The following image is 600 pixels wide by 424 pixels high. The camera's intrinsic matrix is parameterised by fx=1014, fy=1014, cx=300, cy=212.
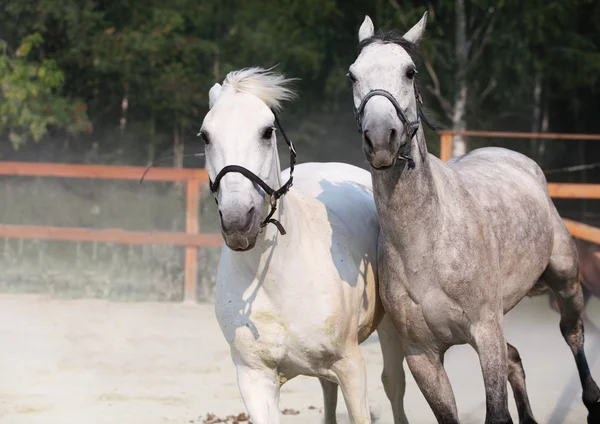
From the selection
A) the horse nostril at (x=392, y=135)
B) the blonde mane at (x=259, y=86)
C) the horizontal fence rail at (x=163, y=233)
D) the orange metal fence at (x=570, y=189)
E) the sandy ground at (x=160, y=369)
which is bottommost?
the sandy ground at (x=160, y=369)

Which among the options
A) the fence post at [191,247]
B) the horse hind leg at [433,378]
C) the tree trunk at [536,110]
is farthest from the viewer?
the tree trunk at [536,110]

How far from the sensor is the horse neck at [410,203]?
3.76 m

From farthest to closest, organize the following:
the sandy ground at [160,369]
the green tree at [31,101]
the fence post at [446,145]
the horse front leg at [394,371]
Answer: the green tree at [31,101] < the fence post at [446,145] < the sandy ground at [160,369] < the horse front leg at [394,371]

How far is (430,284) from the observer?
3.81 m

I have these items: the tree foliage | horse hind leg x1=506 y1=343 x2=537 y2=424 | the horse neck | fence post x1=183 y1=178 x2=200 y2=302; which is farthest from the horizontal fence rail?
the tree foliage

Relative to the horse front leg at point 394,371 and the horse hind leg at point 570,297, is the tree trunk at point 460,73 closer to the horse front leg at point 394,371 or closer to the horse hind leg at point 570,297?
the horse hind leg at point 570,297

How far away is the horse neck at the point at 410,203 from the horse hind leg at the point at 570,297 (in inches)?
53.9

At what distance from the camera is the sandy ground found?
569cm

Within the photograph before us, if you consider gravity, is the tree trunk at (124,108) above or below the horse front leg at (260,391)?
below

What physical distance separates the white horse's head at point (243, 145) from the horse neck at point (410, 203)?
Result: 420 mm

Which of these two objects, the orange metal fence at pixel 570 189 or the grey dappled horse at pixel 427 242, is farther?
the orange metal fence at pixel 570 189

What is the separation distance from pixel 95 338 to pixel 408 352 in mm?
4176

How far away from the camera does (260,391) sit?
3.74 m

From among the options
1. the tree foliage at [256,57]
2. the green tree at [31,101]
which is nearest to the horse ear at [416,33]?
the tree foliage at [256,57]
